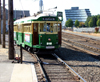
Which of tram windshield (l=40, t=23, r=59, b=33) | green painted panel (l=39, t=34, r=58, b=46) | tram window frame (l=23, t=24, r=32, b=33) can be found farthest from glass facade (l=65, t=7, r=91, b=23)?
green painted panel (l=39, t=34, r=58, b=46)

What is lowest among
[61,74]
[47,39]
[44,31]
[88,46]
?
[61,74]

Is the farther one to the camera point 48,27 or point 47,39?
point 48,27

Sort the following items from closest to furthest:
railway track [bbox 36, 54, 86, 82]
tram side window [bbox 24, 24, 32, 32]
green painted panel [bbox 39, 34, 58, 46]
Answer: railway track [bbox 36, 54, 86, 82] < green painted panel [bbox 39, 34, 58, 46] < tram side window [bbox 24, 24, 32, 32]

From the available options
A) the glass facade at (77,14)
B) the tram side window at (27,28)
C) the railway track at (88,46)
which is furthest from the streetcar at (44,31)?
the glass facade at (77,14)

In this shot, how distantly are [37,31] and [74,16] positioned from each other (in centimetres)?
14432

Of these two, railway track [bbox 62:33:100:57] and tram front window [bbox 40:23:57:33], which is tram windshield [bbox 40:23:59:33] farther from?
railway track [bbox 62:33:100:57]

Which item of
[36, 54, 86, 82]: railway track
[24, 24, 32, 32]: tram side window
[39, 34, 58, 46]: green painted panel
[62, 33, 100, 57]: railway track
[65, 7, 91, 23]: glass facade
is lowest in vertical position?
[36, 54, 86, 82]: railway track

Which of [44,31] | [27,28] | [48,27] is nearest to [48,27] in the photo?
[48,27]

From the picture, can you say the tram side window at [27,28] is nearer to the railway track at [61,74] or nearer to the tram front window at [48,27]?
the tram front window at [48,27]

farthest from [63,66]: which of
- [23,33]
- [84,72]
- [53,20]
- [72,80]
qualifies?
[23,33]

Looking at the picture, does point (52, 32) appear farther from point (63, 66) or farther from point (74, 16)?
point (74, 16)

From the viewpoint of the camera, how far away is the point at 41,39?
39.4ft

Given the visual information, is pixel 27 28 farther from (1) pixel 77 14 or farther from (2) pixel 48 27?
(1) pixel 77 14

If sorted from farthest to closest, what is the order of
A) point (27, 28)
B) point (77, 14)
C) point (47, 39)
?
1. point (77, 14)
2. point (27, 28)
3. point (47, 39)
